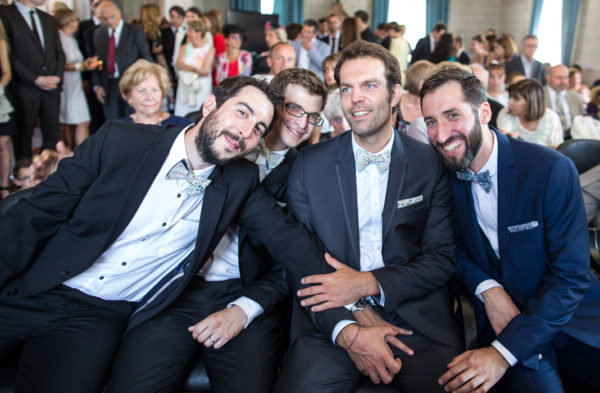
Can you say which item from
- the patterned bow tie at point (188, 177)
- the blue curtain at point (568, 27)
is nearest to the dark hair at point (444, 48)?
the patterned bow tie at point (188, 177)

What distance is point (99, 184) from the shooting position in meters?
1.76

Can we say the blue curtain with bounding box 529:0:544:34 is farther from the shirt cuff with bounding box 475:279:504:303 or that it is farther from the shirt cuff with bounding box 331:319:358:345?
the shirt cuff with bounding box 331:319:358:345

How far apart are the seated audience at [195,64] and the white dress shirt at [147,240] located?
174 inches

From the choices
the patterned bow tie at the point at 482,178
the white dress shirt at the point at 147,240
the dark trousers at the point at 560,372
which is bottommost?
the dark trousers at the point at 560,372

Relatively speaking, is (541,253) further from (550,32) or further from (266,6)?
(550,32)

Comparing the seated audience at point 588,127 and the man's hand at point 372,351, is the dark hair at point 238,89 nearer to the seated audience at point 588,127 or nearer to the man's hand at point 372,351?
the man's hand at point 372,351

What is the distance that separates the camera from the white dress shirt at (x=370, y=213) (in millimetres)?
1964

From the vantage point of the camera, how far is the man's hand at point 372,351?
1.64 meters

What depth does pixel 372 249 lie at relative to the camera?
197 cm

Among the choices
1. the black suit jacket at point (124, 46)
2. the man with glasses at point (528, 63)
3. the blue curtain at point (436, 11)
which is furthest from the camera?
the blue curtain at point (436, 11)

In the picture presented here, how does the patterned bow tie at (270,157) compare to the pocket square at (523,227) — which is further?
the patterned bow tie at (270,157)

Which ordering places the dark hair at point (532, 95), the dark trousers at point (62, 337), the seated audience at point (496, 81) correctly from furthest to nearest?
the seated audience at point (496, 81) → the dark hair at point (532, 95) → the dark trousers at point (62, 337)

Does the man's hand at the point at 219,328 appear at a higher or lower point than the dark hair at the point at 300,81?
lower

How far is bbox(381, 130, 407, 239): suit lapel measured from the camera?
6.28 feet
